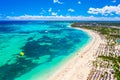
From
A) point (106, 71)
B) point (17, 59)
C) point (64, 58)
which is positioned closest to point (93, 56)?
point (64, 58)

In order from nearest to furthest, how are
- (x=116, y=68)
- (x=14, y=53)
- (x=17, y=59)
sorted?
(x=116, y=68), (x=17, y=59), (x=14, y=53)

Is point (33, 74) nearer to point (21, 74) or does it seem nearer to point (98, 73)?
point (21, 74)

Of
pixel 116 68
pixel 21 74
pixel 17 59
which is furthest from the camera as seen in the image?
pixel 17 59

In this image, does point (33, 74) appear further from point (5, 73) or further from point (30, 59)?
point (30, 59)

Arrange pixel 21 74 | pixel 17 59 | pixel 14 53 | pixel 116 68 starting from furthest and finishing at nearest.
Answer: pixel 14 53, pixel 17 59, pixel 116 68, pixel 21 74

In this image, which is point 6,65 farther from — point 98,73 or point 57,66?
point 98,73

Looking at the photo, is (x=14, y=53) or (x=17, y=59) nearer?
(x=17, y=59)

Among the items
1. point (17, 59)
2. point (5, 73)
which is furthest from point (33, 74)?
point (17, 59)

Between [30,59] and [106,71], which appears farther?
[30,59]
